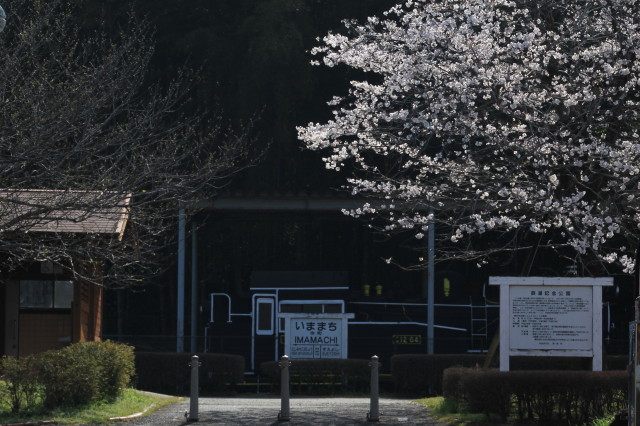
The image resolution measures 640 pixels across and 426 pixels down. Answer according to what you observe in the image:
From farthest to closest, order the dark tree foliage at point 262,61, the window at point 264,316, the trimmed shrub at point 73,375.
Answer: the dark tree foliage at point 262,61 → the window at point 264,316 → the trimmed shrub at point 73,375

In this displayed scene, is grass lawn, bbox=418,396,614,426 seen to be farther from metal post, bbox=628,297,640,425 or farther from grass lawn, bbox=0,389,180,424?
grass lawn, bbox=0,389,180,424

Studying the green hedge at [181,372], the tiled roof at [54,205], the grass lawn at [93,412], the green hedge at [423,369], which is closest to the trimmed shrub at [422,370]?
the green hedge at [423,369]

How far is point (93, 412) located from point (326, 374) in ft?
40.1

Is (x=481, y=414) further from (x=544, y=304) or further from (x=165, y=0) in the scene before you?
(x=165, y=0)

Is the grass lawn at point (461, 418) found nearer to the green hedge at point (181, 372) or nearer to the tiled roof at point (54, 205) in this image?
the tiled roof at point (54, 205)

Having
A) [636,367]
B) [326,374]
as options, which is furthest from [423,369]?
[636,367]

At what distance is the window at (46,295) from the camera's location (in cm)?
2127

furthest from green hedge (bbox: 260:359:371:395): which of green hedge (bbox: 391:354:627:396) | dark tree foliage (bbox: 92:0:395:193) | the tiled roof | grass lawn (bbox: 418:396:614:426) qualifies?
the tiled roof

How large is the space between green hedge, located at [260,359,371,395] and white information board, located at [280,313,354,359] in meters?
1.42

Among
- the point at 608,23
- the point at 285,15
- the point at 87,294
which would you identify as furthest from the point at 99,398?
the point at 285,15

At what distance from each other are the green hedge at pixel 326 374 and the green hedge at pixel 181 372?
0.86 meters

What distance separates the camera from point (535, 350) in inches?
564

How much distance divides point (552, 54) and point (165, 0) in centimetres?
2039

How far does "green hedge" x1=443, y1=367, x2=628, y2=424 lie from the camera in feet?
43.5
